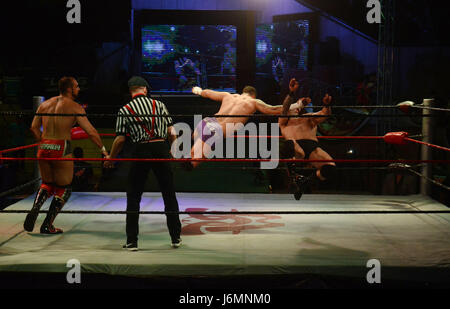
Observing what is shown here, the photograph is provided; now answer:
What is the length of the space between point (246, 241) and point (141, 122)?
3.45 feet

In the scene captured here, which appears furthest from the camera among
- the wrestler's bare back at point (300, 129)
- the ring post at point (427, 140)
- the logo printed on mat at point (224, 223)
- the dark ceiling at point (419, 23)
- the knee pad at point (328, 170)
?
the dark ceiling at point (419, 23)

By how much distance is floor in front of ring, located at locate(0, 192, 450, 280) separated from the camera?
9.39 feet

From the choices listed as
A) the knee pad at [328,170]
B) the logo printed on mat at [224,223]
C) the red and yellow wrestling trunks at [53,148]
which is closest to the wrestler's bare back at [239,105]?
the knee pad at [328,170]

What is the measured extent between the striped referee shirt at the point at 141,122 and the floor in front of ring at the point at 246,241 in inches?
28.3

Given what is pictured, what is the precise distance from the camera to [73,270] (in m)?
2.82

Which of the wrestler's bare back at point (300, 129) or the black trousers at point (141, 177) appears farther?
the wrestler's bare back at point (300, 129)

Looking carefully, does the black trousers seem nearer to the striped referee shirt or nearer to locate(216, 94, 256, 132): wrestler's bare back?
the striped referee shirt

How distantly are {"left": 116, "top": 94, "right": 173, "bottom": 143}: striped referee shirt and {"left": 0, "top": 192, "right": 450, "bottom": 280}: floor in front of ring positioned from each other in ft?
2.36

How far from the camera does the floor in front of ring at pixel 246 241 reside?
2863mm

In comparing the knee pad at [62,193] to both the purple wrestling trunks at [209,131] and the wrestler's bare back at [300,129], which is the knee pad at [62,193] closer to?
the purple wrestling trunks at [209,131]

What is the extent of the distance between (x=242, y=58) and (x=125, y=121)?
5.83 metres

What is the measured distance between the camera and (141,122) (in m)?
3.19

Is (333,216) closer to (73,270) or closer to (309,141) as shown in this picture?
(309,141)
